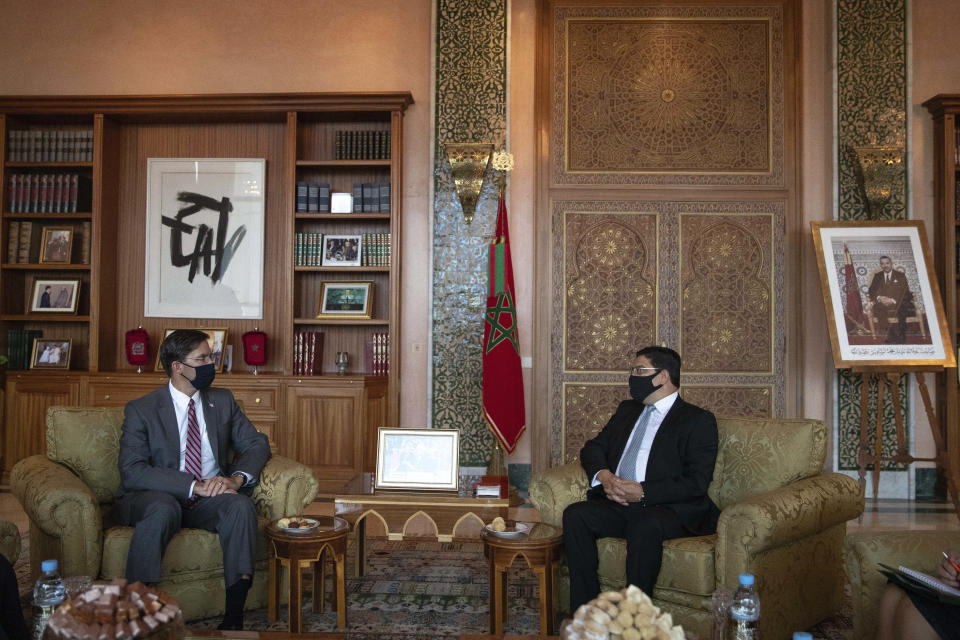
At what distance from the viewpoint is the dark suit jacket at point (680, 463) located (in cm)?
312

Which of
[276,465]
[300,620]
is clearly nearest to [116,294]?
[276,465]

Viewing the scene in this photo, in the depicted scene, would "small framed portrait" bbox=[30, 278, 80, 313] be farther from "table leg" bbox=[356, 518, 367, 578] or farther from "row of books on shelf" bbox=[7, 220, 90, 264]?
"table leg" bbox=[356, 518, 367, 578]

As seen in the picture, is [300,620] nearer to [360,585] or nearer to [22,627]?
[360,585]

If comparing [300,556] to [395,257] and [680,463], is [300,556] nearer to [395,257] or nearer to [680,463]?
[680,463]

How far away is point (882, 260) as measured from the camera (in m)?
5.34

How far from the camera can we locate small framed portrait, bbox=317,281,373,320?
5.96 metres

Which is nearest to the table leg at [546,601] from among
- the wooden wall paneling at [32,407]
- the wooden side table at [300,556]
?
the wooden side table at [300,556]

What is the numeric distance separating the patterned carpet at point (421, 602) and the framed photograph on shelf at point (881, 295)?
232cm

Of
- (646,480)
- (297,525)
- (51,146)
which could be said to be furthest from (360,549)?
(51,146)

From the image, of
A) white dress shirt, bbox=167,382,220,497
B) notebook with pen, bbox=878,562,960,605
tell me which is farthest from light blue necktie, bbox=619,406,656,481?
white dress shirt, bbox=167,382,220,497

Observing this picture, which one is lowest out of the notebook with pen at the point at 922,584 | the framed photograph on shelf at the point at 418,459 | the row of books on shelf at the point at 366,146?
the notebook with pen at the point at 922,584

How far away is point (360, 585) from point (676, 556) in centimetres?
149

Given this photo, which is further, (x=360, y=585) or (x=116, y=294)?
(x=116, y=294)

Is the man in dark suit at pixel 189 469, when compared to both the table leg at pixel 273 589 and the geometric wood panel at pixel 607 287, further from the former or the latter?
the geometric wood panel at pixel 607 287
